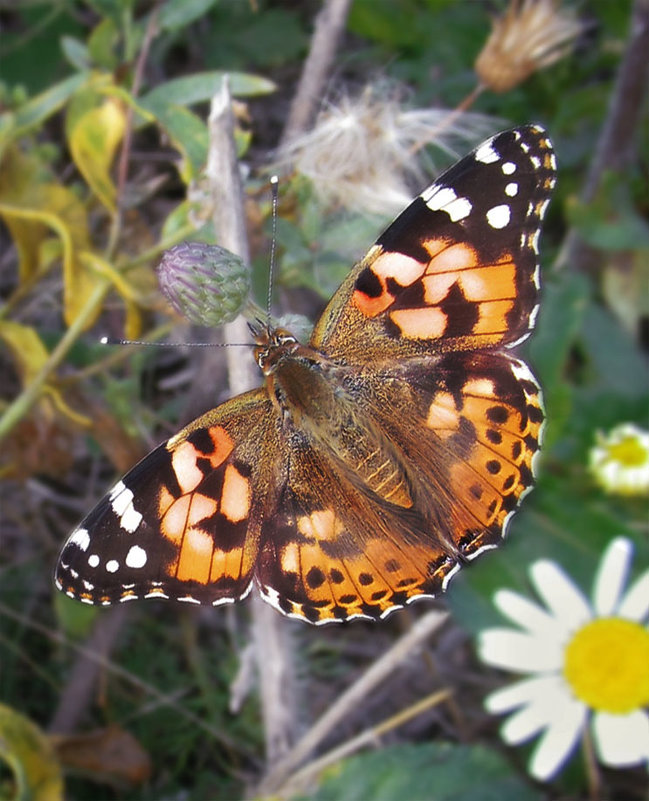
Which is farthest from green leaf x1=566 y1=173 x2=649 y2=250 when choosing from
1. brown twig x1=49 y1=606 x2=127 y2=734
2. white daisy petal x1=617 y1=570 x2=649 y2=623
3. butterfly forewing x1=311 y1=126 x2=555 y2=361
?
brown twig x1=49 y1=606 x2=127 y2=734

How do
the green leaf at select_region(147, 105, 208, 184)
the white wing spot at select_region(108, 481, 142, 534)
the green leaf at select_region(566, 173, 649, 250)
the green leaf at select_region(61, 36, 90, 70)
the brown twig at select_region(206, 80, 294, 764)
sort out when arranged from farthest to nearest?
the green leaf at select_region(566, 173, 649, 250), the green leaf at select_region(61, 36, 90, 70), the green leaf at select_region(147, 105, 208, 184), the brown twig at select_region(206, 80, 294, 764), the white wing spot at select_region(108, 481, 142, 534)

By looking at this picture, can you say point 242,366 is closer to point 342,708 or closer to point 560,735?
point 342,708

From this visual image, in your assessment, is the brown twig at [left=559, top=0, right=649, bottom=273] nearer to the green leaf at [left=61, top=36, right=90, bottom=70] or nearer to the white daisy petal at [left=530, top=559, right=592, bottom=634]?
the white daisy petal at [left=530, top=559, right=592, bottom=634]

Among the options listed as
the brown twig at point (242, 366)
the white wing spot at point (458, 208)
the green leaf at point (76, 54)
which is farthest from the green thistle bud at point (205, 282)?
the green leaf at point (76, 54)

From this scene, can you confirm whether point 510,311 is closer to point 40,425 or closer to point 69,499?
point 40,425

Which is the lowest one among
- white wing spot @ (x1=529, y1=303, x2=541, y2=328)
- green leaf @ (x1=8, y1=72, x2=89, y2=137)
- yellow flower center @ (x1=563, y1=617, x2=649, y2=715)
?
yellow flower center @ (x1=563, y1=617, x2=649, y2=715)

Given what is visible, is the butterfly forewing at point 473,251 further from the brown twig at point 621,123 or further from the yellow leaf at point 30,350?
the brown twig at point 621,123

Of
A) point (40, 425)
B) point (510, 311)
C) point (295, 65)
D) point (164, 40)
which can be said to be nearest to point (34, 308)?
point (40, 425)
